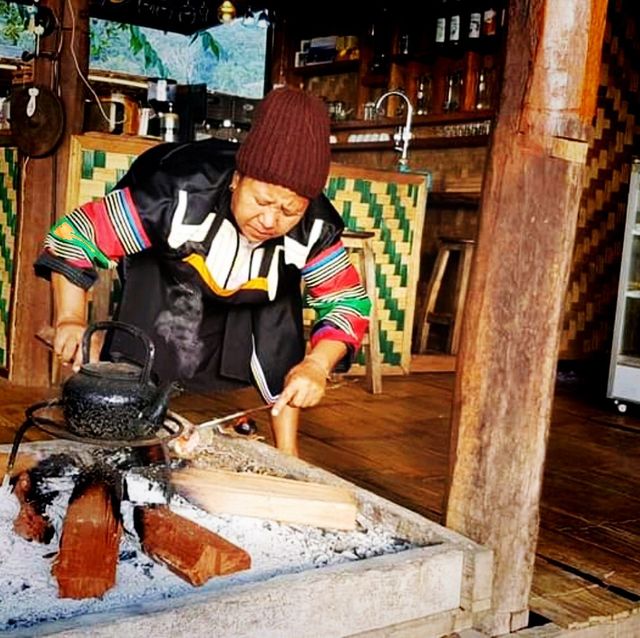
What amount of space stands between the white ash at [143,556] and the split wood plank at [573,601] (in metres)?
0.36

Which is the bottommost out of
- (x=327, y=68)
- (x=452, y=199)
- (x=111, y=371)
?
(x=111, y=371)

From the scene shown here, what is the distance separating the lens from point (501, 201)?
1957 mm

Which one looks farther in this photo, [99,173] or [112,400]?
[99,173]

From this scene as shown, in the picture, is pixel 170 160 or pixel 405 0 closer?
pixel 170 160

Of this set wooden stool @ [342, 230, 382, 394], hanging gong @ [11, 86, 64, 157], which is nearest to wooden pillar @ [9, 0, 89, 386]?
hanging gong @ [11, 86, 64, 157]

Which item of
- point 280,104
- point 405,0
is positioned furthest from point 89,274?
point 405,0

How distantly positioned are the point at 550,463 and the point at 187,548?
200 cm

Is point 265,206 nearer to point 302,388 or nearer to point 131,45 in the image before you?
point 302,388

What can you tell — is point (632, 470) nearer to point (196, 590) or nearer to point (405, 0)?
point (196, 590)

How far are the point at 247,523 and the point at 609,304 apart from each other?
468cm


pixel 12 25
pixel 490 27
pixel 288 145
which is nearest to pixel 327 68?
pixel 490 27

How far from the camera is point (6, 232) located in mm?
4582

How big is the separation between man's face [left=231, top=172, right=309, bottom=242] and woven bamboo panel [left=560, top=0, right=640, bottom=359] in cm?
396

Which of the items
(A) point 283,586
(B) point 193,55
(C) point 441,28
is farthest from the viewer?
(B) point 193,55
